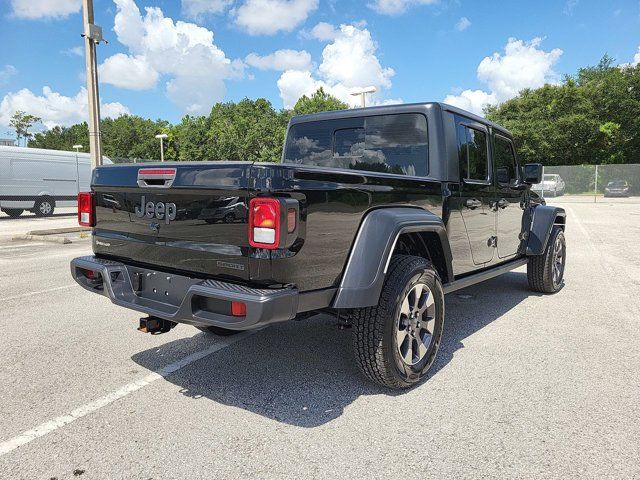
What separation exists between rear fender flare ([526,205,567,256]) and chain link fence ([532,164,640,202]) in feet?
81.0

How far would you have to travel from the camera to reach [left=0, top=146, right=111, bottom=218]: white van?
17.0m

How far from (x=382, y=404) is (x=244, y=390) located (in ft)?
2.91

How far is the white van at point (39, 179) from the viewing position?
17.0 meters

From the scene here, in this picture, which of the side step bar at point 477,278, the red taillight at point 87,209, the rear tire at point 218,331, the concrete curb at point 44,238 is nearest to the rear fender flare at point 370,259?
the side step bar at point 477,278

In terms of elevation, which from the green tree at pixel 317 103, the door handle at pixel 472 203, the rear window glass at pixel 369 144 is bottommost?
the door handle at pixel 472 203

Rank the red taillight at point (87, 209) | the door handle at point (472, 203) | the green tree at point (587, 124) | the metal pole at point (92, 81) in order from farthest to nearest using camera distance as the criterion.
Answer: the green tree at point (587, 124), the metal pole at point (92, 81), the door handle at point (472, 203), the red taillight at point (87, 209)

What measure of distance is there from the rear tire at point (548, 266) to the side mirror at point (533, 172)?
912 mm

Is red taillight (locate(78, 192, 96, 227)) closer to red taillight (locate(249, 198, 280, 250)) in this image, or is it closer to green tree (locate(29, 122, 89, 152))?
red taillight (locate(249, 198, 280, 250))

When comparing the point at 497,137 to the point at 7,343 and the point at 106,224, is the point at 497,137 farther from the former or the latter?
the point at 7,343

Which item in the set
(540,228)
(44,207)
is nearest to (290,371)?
(540,228)

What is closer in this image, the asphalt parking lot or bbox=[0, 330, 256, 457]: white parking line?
the asphalt parking lot

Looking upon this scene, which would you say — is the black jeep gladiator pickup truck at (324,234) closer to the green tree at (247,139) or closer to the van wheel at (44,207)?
the van wheel at (44,207)

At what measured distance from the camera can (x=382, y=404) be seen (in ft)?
9.65

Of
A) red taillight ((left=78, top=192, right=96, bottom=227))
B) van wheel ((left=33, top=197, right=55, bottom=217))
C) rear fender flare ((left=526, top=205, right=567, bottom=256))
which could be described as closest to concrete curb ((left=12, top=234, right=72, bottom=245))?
van wheel ((left=33, top=197, right=55, bottom=217))
